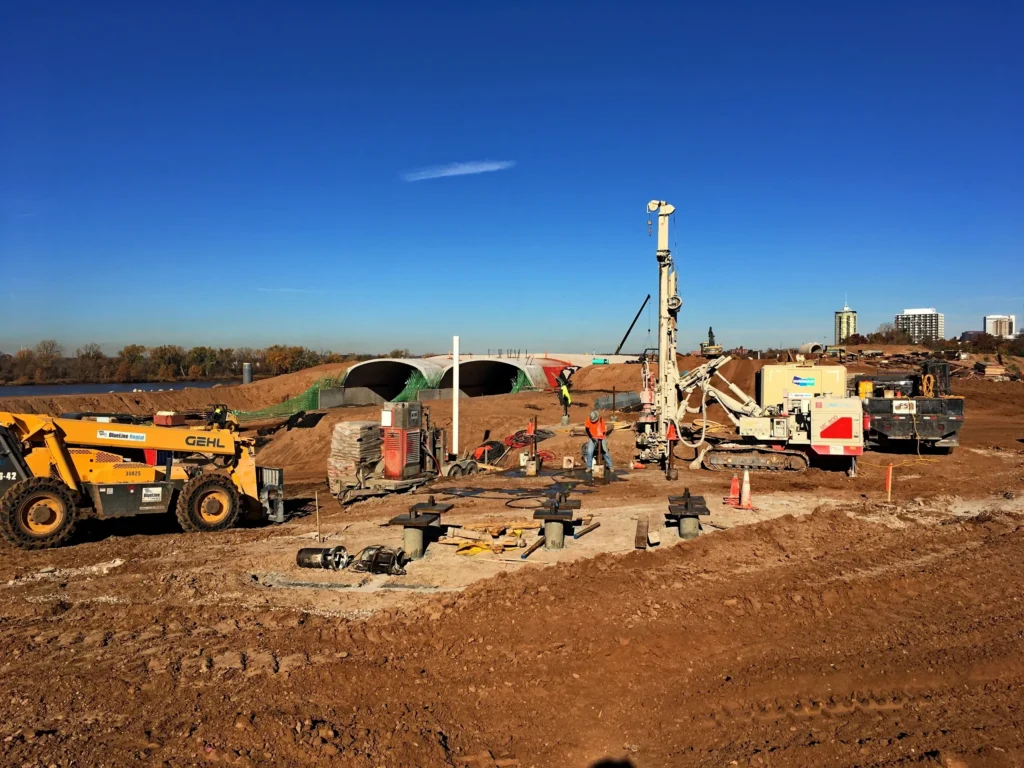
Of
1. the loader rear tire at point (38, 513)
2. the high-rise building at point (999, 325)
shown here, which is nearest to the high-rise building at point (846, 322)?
the high-rise building at point (999, 325)

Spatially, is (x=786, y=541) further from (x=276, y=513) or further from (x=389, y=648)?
(x=276, y=513)

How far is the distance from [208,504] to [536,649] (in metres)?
7.41

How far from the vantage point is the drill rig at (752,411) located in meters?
15.8

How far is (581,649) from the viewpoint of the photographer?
6.48 meters

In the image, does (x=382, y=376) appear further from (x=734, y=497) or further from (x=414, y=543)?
(x=414, y=543)

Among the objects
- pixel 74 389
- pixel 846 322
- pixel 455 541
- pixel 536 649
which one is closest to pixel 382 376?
pixel 455 541

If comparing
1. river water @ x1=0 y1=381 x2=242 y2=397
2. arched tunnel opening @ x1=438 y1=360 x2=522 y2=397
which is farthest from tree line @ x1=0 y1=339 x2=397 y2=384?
arched tunnel opening @ x1=438 y1=360 x2=522 y2=397

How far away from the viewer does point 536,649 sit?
650cm

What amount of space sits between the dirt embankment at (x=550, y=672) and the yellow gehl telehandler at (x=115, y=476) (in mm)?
1957

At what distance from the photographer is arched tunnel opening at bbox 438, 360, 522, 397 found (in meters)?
43.3

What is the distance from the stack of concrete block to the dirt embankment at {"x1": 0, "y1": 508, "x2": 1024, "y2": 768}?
19.7ft

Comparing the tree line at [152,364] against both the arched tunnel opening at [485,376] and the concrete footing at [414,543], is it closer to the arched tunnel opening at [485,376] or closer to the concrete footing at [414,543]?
the arched tunnel opening at [485,376]

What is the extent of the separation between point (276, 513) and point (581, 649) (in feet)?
25.5

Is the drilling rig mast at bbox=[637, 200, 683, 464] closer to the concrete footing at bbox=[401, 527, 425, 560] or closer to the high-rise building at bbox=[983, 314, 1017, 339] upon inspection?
the concrete footing at bbox=[401, 527, 425, 560]
